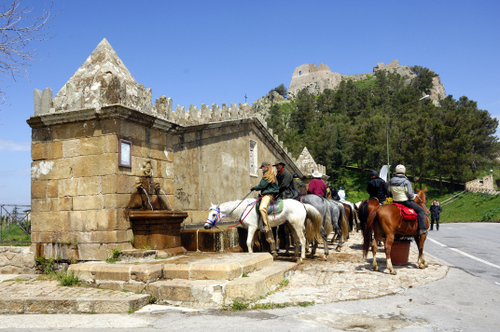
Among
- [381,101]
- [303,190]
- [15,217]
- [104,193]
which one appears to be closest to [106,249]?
[104,193]

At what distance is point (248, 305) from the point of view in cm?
613

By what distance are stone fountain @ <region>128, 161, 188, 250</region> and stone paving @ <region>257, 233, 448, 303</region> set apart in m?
2.75

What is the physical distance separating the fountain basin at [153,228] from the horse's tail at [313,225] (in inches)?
146

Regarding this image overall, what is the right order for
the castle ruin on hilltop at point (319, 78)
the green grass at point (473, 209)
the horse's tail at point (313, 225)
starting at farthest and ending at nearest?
the castle ruin on hilltop at point (319, 78) → the green grass at point (473, 209) → the horse's tail at point (313, 225)

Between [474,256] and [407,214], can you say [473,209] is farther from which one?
[407,214]

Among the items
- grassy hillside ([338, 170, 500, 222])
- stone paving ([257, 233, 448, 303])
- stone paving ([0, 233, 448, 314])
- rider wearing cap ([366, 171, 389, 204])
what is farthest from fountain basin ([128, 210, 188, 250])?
grassy hillside ([338, 170, 500, 222])

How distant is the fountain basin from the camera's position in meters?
8.23

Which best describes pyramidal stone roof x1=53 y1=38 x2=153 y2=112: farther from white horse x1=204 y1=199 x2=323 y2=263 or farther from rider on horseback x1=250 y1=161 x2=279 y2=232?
rider on horseback x1=250 y1=161 x2=279 y2=232

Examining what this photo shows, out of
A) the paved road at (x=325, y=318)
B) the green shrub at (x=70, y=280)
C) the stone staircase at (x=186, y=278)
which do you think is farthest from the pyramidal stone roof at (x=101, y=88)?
the paved road at (x=325, y=318)

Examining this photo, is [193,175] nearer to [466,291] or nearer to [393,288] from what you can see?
[393,288]

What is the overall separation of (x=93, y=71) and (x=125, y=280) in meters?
4.67

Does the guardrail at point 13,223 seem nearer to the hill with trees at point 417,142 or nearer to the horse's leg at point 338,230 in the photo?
the horse's leg at point 338,230

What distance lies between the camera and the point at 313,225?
426 inches

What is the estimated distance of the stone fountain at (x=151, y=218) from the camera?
27.2 feet
